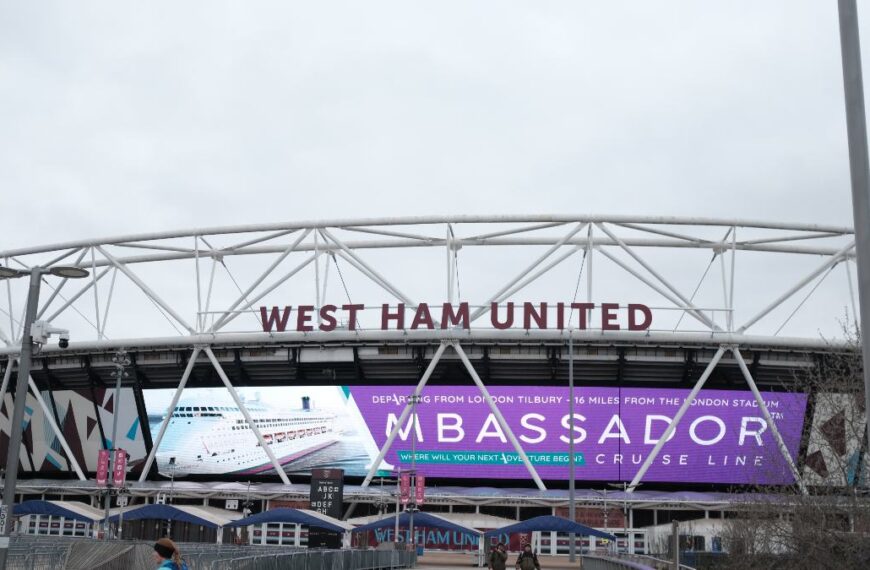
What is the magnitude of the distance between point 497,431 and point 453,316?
326 inches

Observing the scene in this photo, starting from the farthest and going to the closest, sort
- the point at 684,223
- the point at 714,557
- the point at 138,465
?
the point at 138,465 → the point at 684,223 → the point at 714,557

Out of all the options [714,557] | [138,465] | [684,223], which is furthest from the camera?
[138,465]

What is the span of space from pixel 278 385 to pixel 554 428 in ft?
57.6

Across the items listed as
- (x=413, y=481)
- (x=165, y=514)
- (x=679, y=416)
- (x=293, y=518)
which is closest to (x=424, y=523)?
(x=413, y=481)

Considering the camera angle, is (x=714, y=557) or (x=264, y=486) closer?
(x=714, y=557)

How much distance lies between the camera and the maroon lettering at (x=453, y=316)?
2335 inches

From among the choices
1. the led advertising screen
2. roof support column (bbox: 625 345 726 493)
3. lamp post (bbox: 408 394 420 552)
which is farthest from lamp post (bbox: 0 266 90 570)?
roof support column (bbox: 625 345 726 493)

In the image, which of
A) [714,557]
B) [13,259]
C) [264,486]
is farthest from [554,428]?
[13,259]

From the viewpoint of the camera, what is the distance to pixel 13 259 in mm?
68938

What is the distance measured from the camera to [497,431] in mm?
62625

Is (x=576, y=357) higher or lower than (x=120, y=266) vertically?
lower

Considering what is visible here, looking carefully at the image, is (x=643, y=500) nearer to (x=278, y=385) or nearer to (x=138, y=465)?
(x=278, y=385)

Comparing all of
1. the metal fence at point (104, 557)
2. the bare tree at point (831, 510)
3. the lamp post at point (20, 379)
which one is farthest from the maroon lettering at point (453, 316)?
the lamp post at point (20, 379)

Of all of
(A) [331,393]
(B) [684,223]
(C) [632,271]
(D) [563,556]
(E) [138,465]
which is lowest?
(D) [563,556]
